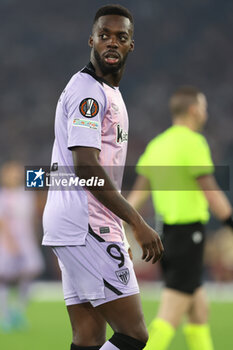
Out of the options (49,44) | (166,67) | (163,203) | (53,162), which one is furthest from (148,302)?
(49,44)

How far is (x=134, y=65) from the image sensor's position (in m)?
22.4

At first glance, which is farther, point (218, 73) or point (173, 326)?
point (218, 73)

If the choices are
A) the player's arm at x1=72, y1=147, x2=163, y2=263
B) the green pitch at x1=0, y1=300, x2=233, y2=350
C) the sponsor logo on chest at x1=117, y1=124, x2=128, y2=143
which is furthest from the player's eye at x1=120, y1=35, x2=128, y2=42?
the green pitch at x1=0, y1=300, x2=233, y2=350

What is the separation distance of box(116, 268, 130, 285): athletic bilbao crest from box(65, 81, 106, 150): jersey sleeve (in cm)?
52

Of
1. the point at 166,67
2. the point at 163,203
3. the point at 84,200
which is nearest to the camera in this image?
the point at 84,200

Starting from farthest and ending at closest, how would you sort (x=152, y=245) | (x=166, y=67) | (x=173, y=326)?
(x=166, y=67)
(x=173, y=326)
(x=152, y=245)

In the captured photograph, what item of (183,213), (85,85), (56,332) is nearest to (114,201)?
(85,85)

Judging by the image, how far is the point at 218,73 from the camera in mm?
22125

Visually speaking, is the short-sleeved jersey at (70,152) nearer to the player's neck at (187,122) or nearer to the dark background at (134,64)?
the player's neck at (187,122)

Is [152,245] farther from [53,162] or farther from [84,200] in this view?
[53,162]

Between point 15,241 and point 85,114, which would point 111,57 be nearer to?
point 85,114

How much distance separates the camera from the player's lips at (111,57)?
116 inches

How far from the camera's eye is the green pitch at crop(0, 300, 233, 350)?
6.36 m

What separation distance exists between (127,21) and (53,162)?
69cm
